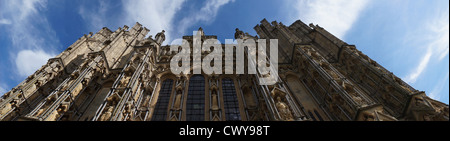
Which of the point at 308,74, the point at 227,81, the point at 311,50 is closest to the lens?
the point at 308,74

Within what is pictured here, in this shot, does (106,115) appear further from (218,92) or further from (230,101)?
(230,101)

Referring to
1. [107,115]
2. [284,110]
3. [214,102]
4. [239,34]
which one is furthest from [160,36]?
[284,110]

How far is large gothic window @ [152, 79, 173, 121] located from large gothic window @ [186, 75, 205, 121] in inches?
60.0

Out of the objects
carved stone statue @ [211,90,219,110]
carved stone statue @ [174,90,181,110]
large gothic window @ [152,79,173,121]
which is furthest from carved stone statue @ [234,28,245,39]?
carved stone statue @ [174,90,181,110]

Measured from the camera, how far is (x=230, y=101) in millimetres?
15906

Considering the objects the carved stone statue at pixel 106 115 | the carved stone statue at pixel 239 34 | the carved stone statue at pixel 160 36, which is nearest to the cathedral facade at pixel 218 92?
the carved stone statue at pixel 106 115

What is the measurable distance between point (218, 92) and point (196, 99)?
1.70 meters

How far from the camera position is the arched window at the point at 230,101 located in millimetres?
14266

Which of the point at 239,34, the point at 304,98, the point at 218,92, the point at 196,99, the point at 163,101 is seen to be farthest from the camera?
the point at 239,34

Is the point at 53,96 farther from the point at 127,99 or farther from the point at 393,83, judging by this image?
the point at 393,83

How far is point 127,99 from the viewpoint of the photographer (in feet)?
39.2

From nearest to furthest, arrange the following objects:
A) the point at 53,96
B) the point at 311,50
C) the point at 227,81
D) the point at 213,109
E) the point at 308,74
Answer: the point at 53,96
the point at 213,109
the point at 308,74
the point at 311,50
the point at 227,81
